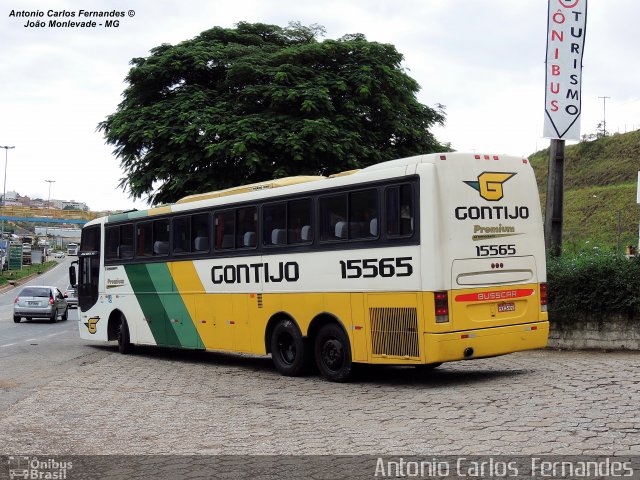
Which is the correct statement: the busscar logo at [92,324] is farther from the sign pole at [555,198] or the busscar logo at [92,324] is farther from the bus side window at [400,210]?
the bus side window at [400,210]

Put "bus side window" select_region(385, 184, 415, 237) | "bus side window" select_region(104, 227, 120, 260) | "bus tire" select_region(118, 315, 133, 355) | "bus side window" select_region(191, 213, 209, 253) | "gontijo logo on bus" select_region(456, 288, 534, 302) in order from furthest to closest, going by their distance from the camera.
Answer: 1. "bus side window" select_region(104, 227, 120, 260)
2. "bus tire" select_region(118, 315, 133, 355)
3. "bus side window" select_region(191, 213, 209, 253)
4. "bus side window" select_region(385, 184, 415, 237)
5. "gontijo logo on bus" select_region(456, 288, 534, 302)

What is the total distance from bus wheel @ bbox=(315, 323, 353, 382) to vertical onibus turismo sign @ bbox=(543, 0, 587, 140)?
7.19m

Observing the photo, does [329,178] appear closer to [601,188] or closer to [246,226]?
[246,226]

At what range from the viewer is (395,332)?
11930mm

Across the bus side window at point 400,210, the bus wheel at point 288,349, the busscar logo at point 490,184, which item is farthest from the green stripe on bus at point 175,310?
the busscar logo at point 490,184

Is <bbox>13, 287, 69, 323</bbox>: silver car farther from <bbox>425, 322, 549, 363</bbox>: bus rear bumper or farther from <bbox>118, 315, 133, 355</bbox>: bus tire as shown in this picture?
<bbox>425, 322, 549, 363</bbox>: bus rear bumper

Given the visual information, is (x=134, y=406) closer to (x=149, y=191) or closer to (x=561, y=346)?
(x=561, y=346)

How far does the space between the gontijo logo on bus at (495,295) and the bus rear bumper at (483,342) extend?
0.42 metres

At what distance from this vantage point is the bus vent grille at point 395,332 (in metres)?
11.6

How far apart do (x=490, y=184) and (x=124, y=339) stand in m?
11.0

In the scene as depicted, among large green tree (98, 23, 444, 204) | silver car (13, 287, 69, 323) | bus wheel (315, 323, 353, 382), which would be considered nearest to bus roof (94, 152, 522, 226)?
bus wheel (315, 323, 353, 382)

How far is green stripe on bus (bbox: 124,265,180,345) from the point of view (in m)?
18.1

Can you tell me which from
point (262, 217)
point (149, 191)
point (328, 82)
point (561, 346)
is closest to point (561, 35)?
point (561, 346)

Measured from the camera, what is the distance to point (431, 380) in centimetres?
1278
